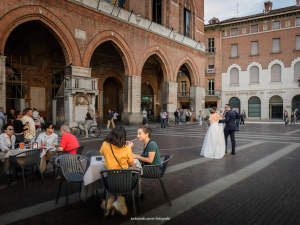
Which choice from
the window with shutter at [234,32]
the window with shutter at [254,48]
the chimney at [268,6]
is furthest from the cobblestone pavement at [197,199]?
the chimney at [268,6]

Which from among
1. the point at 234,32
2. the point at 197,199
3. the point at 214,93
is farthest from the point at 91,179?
the point at 234,32

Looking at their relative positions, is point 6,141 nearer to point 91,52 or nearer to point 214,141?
point 214,141

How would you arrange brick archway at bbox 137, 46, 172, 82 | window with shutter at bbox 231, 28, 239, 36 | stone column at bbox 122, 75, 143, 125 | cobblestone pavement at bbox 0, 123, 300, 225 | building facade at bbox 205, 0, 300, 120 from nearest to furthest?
cobblestone pavement at bbox 0, 123, 300, 225 → stone column at bbox 122, 75, 143, 125 → brick archway at bbox 137, 46, 172, 82 → building facade at bbox 205, 0, 300, 120 → window with shutter at bbox 231, 28, 239, 36

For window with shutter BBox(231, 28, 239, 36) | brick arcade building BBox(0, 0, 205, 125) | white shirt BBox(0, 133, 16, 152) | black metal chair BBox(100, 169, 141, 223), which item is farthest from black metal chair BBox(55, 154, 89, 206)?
window with shutter BBox(231, 28, 239, 36)

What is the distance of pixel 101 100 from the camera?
2497 centimetres

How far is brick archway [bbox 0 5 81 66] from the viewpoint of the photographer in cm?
1220

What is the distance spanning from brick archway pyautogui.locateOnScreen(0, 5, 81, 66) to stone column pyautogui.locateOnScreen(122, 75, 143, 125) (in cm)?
521

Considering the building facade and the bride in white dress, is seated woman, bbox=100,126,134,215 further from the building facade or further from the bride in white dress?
the building facade

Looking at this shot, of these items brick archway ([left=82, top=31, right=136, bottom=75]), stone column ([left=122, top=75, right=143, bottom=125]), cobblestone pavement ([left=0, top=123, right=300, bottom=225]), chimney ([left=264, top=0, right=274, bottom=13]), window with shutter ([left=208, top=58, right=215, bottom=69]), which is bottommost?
cobblestone pavement ([left=0, top=123, right=300, bottom=225])

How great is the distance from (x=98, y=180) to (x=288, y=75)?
3548cm

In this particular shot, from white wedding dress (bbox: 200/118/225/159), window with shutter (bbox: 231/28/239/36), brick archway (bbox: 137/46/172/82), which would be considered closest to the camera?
white wedding dress (bbox: 200/118/225/159)

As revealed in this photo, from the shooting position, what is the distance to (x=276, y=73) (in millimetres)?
33188

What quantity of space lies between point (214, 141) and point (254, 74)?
31.1 meters

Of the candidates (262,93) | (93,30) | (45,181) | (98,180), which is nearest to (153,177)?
(98,180)
